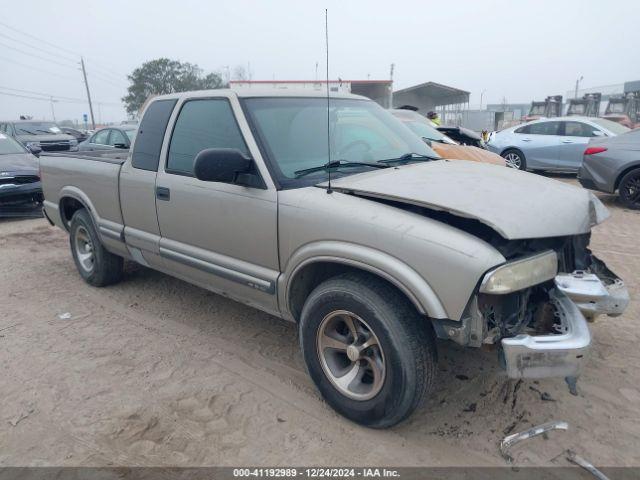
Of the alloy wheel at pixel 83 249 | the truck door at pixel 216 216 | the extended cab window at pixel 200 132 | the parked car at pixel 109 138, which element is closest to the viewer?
the truck door at pixel 216 216

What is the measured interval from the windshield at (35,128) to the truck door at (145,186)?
47.6 ft

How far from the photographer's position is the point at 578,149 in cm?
1195

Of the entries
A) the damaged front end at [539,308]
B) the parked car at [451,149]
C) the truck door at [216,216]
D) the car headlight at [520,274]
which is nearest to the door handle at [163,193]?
the truck door at [216,216]

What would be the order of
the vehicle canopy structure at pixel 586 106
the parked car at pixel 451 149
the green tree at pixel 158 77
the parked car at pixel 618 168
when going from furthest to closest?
the green tree at pixel 158 77 < the vehicle canopy structure at pixel 586 106 < the parked car at pixel 618 168 < the parked car at pixel 451 149

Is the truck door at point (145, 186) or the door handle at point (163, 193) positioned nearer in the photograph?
the door handle at point (163, 193)

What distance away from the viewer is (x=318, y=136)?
11.1 ft

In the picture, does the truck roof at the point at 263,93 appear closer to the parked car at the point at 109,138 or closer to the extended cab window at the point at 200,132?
the extended cab window at the point at 200,132

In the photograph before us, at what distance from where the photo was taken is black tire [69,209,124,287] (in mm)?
4863

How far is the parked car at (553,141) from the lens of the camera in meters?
12.0

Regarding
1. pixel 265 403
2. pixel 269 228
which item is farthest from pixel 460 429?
pixel 269 228

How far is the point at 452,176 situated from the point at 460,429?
152 centimetres

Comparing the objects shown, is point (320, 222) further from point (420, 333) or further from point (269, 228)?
point (420, 333)

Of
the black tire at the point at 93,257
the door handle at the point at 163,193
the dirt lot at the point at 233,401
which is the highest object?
the door handle at the point at 163,193

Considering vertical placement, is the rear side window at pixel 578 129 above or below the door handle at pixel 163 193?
below
